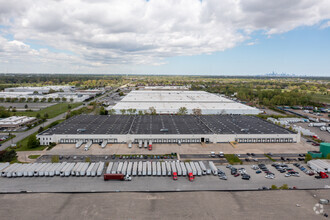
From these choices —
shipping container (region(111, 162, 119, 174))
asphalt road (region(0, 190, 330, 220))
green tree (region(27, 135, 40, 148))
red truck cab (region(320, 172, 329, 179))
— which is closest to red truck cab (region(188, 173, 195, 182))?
asphalt road (region(0, 190, 330, 220))

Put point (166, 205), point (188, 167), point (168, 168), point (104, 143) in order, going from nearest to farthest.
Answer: point (166, 205), point (168, 168), point (188, 167), point (104, 143)

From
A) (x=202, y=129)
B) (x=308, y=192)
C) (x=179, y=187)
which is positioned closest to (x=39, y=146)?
(x=179, y=187)

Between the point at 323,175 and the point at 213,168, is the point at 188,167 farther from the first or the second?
the point at 323,175

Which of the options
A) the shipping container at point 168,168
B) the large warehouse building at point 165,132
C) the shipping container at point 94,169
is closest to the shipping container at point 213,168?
the shipping container at point 168,168

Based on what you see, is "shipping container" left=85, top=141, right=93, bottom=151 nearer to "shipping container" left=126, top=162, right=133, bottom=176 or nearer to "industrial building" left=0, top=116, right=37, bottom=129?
"shipping container" left=126, top=162, right=133, bottom=176

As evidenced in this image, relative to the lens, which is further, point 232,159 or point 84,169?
point 232,159

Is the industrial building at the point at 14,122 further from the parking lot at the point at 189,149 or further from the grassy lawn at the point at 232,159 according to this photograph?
the grassy lawn at the point at 232,159

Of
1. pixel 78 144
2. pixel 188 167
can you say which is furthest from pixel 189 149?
pixel 78 144
